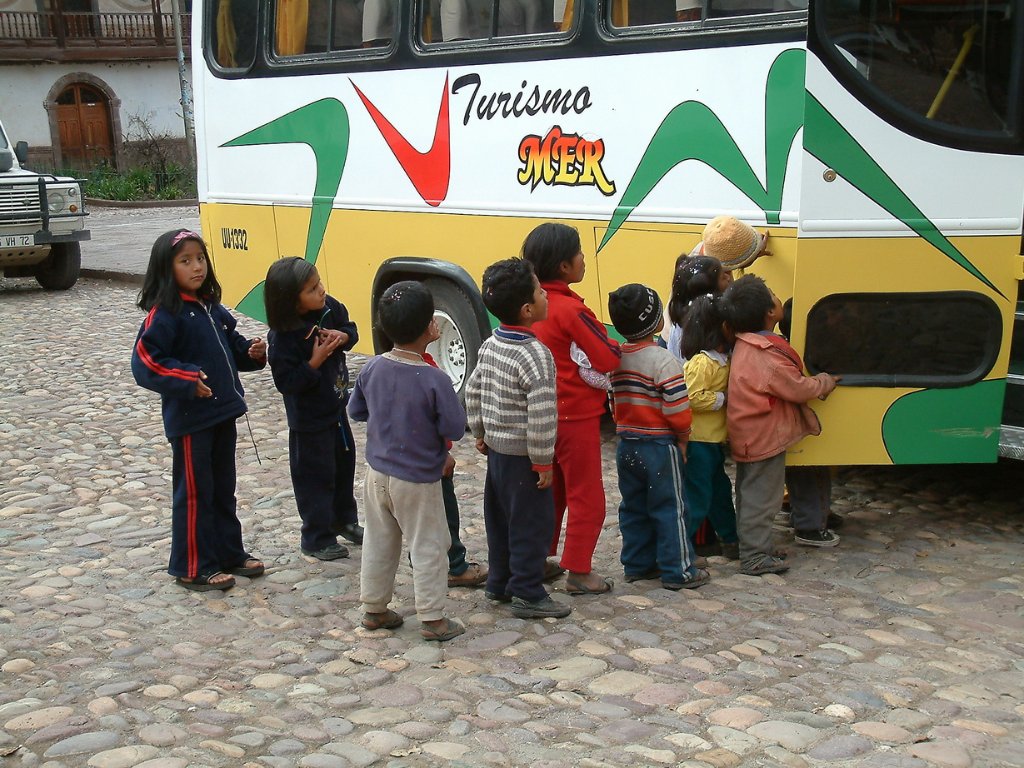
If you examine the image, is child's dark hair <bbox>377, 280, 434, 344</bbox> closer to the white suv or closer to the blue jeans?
the blue jeans

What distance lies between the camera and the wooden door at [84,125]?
37.4 meters

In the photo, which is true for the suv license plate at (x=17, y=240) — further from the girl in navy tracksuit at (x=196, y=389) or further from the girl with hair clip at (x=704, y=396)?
the girl with hair clip at (x=704, y=396)

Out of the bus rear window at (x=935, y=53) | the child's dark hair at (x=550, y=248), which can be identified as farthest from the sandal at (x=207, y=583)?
the bus rear window at (x=935, y=53)

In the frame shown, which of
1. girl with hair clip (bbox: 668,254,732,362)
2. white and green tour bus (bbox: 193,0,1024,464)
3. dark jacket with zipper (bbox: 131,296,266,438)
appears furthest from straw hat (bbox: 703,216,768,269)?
dark jacket with zipper (bbox: 131,296,266,438)

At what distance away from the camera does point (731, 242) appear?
5.61 m

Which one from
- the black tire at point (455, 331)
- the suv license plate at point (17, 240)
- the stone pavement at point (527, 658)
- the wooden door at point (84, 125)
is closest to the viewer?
the stone pavement at point (527, 658)

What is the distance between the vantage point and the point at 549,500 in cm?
479

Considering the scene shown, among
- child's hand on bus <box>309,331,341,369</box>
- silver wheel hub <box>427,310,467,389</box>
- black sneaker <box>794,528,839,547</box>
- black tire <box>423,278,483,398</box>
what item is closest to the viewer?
child's hand on bus <box>309,331,341,369</box>

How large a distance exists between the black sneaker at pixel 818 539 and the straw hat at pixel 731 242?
50.6 inches

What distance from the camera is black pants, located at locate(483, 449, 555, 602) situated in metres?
4.70

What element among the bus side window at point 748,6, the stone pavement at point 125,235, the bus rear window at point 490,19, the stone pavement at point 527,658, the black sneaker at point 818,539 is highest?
the bus rear window at point 490,19

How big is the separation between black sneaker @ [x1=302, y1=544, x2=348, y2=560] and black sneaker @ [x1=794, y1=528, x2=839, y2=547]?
212cm

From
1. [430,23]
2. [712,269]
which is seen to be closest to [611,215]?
[712,269]

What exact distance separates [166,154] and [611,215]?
1269 inches
